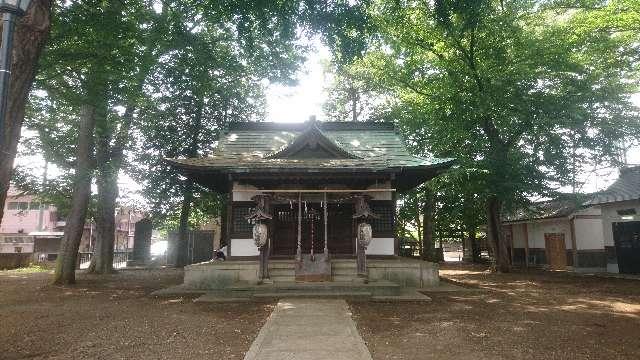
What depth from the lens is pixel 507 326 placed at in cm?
845

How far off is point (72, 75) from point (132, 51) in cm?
206

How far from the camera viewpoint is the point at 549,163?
1942 centimetres

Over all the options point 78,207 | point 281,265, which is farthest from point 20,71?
point 78,207

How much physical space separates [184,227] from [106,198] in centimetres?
541

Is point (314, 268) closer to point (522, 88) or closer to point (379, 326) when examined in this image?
point (379, 326)

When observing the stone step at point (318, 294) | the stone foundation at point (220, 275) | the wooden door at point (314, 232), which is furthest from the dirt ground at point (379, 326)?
the wooden door at point (314, 232)

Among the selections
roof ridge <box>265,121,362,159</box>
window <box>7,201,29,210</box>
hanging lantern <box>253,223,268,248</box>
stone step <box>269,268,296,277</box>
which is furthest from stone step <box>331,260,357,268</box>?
window <box>7,201,29,210</box>

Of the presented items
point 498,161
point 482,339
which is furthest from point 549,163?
point 482,339

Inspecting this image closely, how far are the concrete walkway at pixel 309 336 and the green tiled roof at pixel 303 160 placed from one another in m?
5.74

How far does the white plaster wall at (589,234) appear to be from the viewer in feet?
74.0

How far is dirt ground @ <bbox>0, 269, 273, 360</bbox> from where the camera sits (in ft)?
22.0

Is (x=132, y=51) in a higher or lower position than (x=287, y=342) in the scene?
higher

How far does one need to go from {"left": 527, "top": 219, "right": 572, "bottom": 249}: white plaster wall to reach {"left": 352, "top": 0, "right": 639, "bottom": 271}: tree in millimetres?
5758

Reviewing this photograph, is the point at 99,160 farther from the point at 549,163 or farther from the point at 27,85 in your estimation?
the point at 549,163
